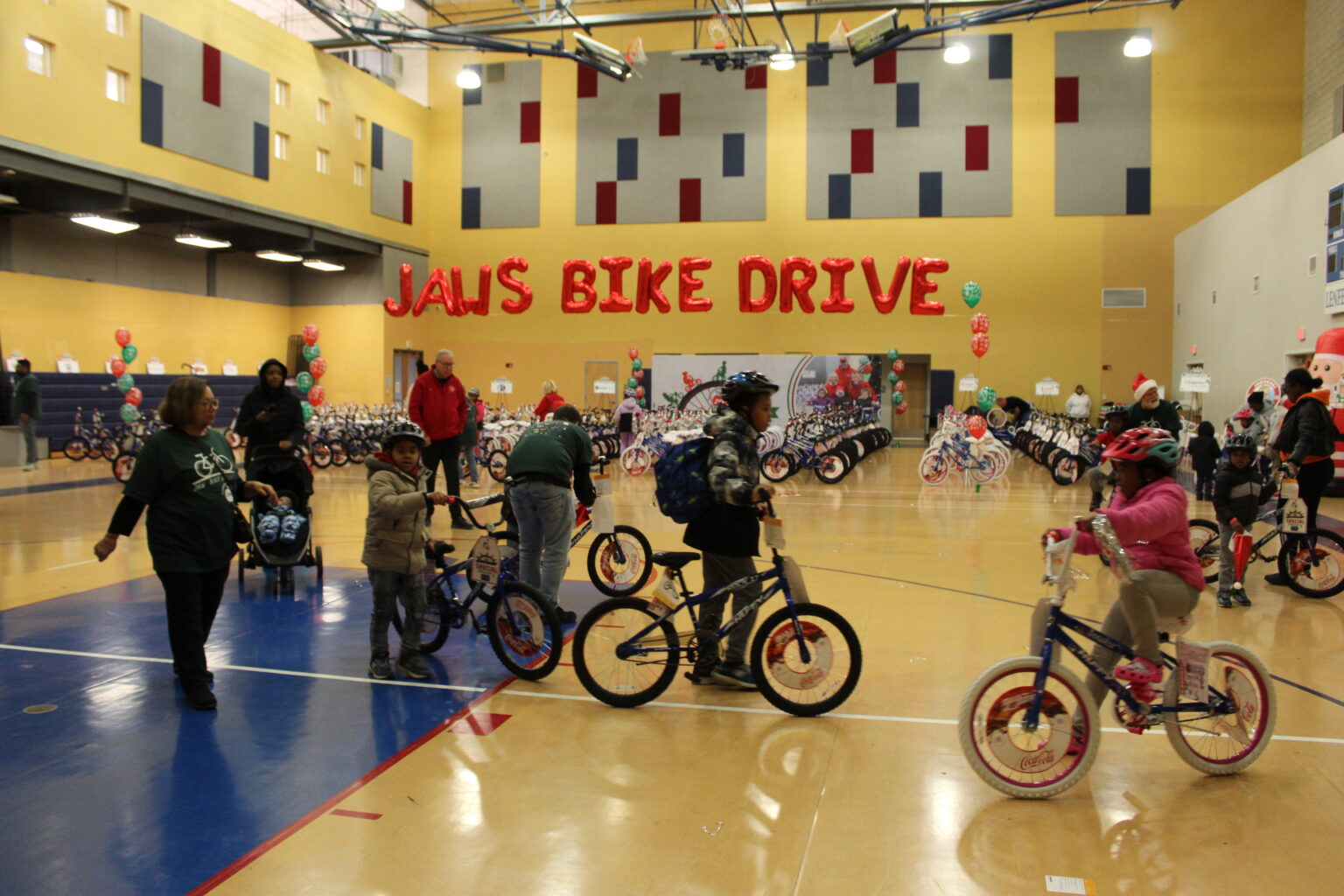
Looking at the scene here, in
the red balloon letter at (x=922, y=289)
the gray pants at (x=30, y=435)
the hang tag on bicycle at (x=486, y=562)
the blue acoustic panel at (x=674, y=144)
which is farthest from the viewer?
→ the blue acoustic panel at (x=674, y=144)

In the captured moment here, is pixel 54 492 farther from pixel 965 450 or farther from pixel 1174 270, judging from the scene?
pixel 1174 270

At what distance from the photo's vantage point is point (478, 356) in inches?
1009

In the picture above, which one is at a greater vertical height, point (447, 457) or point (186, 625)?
point (447, 457)

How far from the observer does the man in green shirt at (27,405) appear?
13930 millimetres

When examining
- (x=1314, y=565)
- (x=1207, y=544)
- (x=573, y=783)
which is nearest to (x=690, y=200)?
(x=1207, y=544)

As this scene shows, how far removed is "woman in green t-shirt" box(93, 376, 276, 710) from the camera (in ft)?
13.5

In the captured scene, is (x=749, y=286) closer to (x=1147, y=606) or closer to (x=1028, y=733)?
(x=1147, y=606)

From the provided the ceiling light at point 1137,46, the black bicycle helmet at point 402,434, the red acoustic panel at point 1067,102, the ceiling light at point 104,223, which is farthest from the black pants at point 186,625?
the red acoustic panel at point 1067,102

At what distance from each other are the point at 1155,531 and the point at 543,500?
293 centimetres

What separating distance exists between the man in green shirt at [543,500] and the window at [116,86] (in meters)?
15.0

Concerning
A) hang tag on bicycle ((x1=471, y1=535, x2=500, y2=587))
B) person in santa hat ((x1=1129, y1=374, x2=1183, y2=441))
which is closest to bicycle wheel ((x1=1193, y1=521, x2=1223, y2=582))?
person in santa hat ((x1=1129, y1=374, x2=1183, y2=441))

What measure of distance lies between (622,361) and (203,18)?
38.0ft

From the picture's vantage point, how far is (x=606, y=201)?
24.5 metres

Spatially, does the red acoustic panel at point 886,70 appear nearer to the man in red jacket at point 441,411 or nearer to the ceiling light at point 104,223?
the ceiling light at point 104,223
